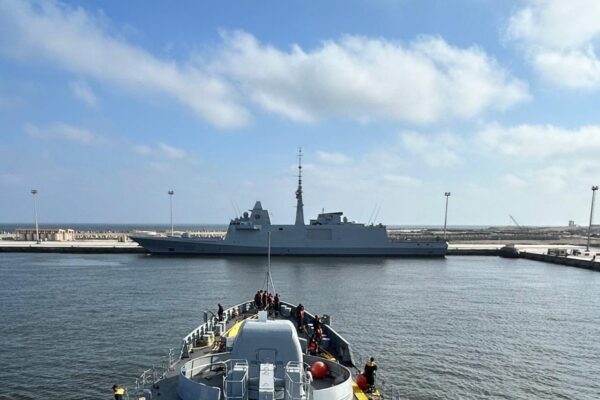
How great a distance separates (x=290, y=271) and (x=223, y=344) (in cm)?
3939

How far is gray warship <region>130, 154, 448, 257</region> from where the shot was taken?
2822 inches

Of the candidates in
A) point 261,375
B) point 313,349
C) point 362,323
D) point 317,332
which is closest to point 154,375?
point 317,332

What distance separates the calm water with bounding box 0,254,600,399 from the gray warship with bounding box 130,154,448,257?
57.4ft

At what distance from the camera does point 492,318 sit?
29.9 metres

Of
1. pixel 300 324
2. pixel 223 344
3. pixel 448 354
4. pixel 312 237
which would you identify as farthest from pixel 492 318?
pixel 312 237

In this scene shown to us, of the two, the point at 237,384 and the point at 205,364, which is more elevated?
the point at 237,384

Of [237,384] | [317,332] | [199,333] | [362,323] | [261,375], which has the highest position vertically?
[261,375]

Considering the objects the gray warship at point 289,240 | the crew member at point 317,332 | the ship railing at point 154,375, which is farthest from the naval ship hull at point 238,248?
the crew member at point 317,332

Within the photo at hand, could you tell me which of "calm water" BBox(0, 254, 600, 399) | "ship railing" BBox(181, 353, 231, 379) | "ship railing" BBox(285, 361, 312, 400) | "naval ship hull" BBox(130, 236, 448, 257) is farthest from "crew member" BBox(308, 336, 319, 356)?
"naval ship hull" BBox(130, 236, 448, 257)

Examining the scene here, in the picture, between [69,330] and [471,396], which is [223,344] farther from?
[69,330]

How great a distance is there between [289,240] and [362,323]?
45.3 m

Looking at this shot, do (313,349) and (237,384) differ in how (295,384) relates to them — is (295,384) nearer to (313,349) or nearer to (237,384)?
(237,384)

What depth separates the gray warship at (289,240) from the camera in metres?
71.7

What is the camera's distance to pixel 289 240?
238ft
